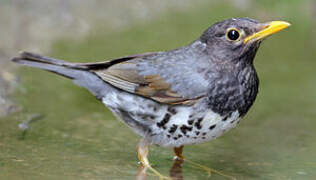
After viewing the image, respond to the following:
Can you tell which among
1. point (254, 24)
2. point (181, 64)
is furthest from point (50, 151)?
point (254, 24)

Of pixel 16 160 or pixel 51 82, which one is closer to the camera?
pixel 16 160

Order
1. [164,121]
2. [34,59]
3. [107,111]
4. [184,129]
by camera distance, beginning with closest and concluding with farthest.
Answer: [184,129]
[164,121]
[34,59]
[107,111]

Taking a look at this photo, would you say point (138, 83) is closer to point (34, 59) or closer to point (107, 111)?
point (34, 59)

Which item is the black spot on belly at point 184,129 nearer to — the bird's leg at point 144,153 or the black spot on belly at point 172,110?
the black spot on belly at point 172,110

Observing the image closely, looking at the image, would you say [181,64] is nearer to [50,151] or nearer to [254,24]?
[254,24]

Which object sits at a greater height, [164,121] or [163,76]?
[163,76]

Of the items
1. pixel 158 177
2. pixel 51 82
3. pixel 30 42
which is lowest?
pixel 158 177

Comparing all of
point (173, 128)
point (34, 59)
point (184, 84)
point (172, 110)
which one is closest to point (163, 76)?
point (184, 84)
